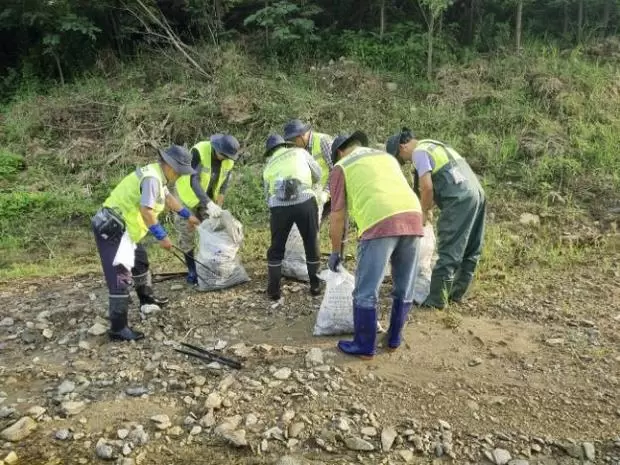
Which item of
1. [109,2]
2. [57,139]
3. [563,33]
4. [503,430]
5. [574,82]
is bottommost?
[503,430]

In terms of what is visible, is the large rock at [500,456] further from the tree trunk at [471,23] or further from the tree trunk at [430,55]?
the tree trunk at [471,23]

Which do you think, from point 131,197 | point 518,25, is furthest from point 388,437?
point 518,25

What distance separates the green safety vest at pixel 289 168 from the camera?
4271 millimetres

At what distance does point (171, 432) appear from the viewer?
3.08 m

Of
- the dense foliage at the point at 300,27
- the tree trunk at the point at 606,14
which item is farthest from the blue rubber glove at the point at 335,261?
the tree trunk at the point at 606,14

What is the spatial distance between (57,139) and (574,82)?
26.4ft

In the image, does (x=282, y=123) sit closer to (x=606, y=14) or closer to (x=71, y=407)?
(x=606, y=14)

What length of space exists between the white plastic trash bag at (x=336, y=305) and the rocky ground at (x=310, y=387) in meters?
0.17

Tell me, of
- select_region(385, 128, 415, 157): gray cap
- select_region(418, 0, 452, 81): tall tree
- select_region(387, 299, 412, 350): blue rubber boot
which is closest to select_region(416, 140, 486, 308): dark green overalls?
select_region(385, 128, 415, 157): gray cap

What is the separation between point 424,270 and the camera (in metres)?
4.42

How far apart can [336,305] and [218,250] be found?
1.37 metres

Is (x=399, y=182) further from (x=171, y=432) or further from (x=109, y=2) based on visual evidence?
(x=109, y=2)

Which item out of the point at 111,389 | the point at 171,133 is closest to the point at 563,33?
the point at 171,133

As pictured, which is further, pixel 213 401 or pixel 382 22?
pixel 382 22
